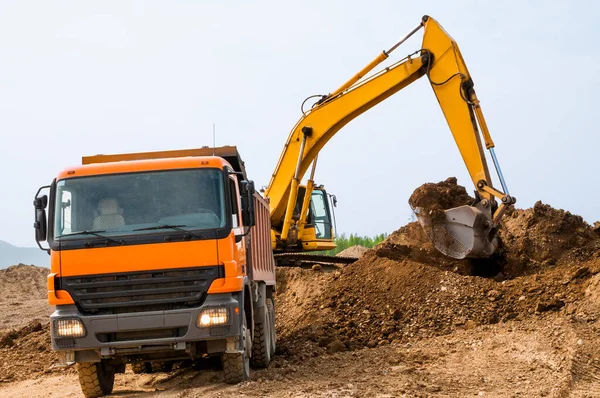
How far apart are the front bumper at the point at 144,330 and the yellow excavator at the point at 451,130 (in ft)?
25.4

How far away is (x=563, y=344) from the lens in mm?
12305

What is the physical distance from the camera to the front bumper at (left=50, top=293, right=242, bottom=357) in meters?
9.46

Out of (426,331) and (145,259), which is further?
(426,331)

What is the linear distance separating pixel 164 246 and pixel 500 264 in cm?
1008

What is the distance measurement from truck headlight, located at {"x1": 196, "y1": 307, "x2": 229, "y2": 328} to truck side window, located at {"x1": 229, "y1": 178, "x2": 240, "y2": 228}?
993 millimetres

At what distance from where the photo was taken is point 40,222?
962 centimetres

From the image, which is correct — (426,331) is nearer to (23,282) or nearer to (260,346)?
(260,346)

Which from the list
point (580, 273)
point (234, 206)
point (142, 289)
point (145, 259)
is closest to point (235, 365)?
point (142, 289)

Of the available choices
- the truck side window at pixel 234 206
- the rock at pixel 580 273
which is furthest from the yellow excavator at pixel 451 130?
the truck side window at pixel 234 206

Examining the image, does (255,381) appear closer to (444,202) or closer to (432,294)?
(432,294)

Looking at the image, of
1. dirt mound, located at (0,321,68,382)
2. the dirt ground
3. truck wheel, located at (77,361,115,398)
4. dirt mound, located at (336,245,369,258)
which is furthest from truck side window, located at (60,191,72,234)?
dirt mound, located at (336,245,369,258)

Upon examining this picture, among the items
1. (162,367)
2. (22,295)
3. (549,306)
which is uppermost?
(22,295)

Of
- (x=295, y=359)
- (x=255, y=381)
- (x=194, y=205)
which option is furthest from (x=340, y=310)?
(x=194, y=205)

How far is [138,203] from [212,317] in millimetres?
1578
